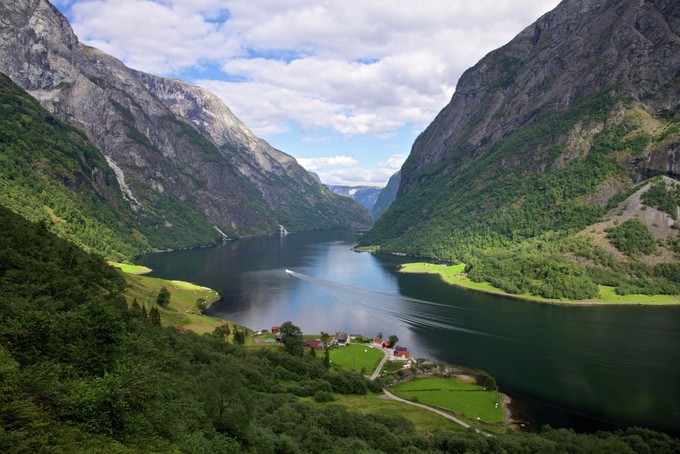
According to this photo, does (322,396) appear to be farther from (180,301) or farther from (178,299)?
(178,299)

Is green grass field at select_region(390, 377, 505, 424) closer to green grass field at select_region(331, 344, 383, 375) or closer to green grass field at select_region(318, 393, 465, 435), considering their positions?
green grass field at select_region(318, 393, 465, 435)

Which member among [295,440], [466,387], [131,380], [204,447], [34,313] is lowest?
[466,387]

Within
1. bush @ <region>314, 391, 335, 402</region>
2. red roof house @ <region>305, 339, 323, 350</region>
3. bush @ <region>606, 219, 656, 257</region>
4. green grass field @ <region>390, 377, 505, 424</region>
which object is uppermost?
bush @ <region>606, 219, 656, 257</region>

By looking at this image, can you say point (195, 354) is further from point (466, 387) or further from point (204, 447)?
point (466, 387)

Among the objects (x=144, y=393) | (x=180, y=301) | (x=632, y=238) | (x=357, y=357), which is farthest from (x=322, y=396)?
(x=632, y=238)

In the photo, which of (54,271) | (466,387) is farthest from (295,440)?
(466,387)

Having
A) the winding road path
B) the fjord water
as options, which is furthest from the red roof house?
the winding road path

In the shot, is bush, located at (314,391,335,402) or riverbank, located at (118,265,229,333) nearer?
bush, located at (314,391,335,402)
